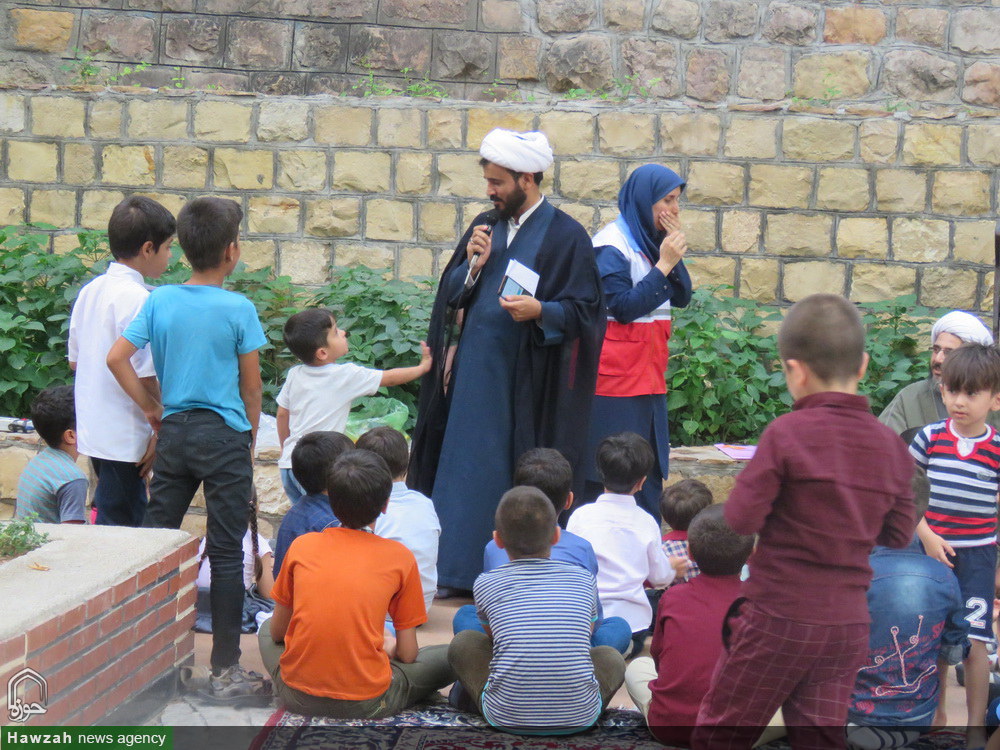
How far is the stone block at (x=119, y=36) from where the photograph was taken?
27.3 feet

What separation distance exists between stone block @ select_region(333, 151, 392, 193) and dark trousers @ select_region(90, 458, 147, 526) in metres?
3.12

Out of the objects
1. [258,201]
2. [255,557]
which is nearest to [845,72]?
[258,201]

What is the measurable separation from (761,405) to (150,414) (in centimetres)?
331

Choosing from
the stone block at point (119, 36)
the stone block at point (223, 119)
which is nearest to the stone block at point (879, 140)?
the stone block at point (223, 119)

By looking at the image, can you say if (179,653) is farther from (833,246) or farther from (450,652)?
(833,246)

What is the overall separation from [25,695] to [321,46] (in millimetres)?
6493

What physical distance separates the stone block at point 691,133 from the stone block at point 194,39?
353 cm

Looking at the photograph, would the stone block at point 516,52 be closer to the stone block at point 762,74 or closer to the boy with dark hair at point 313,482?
the stone block at point 762,74

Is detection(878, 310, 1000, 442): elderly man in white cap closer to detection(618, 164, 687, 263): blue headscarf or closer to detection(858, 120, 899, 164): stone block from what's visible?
detection(618, 164, 687, 263): blue headscarf

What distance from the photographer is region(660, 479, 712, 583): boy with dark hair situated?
4.01 meters

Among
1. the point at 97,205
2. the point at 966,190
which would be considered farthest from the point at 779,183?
the point at 97,205

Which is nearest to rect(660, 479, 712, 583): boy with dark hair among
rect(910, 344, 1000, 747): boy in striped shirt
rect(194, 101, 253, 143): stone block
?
rect(910, 344, 1000, 747): boy in striped shirt

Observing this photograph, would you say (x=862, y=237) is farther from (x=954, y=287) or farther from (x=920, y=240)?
(x=954, y=287)

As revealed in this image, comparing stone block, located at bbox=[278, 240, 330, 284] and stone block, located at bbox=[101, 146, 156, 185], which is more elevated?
stone block, located at bbox=[101, 146, 156, 185]
